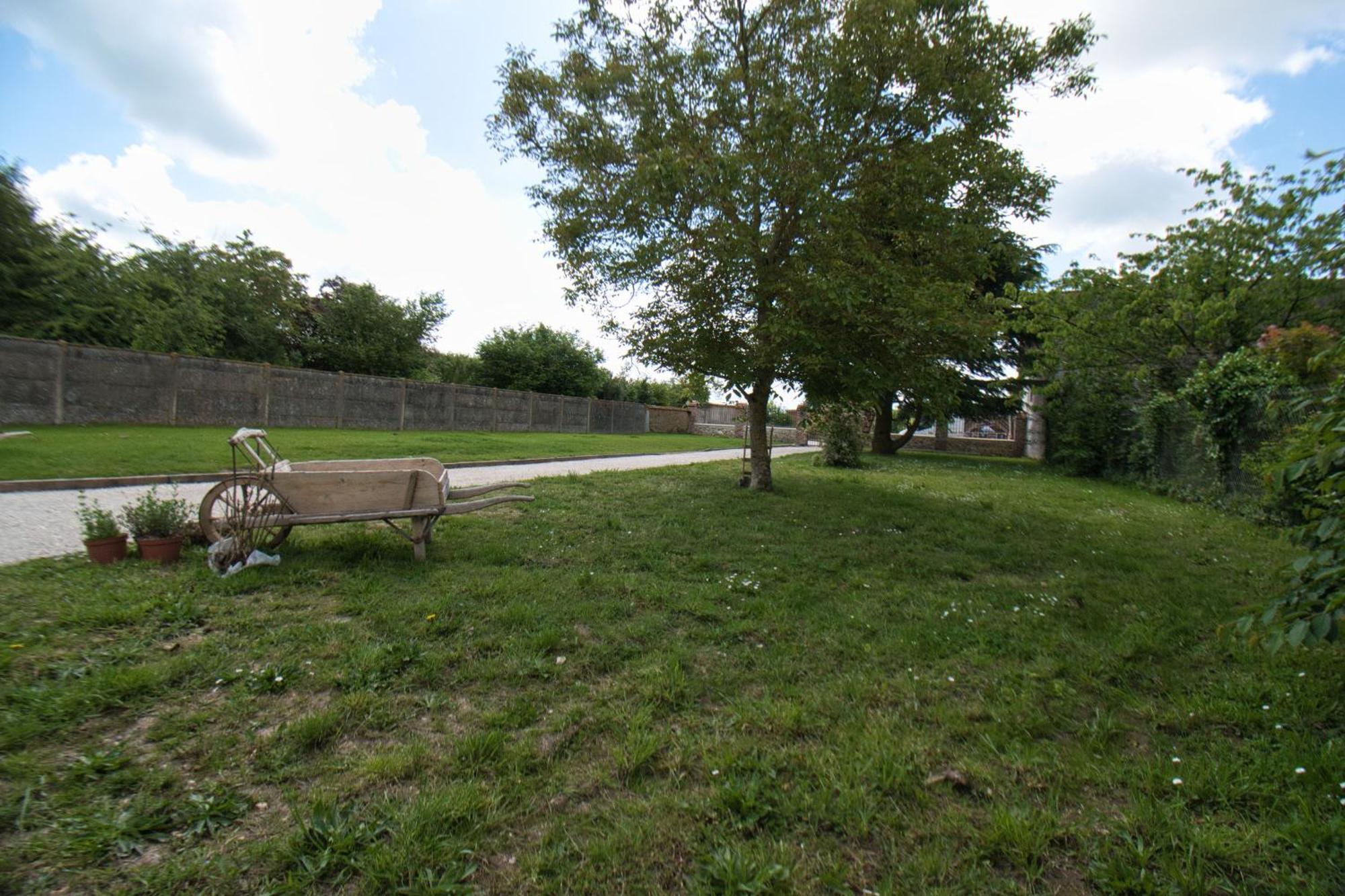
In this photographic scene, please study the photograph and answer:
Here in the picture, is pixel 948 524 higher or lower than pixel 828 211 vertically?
lower

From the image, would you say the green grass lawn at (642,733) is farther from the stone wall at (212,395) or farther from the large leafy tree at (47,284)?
the large leafy tree at (47,284)

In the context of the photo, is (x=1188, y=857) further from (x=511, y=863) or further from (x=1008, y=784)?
(x=511, y=863)

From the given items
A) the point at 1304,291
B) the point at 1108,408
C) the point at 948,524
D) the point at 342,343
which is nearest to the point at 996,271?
the point at 1108,408

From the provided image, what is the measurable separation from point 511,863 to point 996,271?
23017mm

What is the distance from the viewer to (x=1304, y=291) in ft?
39.1

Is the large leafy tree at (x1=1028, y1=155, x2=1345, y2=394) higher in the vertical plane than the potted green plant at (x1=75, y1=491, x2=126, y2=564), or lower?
higher

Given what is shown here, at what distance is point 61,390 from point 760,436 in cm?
1534

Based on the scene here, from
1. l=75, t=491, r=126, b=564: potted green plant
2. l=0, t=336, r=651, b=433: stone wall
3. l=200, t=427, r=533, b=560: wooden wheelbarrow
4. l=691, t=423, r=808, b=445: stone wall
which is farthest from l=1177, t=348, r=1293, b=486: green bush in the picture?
l=691, t=423, r=808, b=445: stone wall

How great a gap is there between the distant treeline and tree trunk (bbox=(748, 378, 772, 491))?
3.43ft

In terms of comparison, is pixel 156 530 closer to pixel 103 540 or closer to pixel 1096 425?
pixel 103 540

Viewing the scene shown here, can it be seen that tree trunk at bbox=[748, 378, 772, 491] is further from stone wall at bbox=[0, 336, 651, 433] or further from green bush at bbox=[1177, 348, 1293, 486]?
stone wall at bbox=[0, 336, 651, 433]

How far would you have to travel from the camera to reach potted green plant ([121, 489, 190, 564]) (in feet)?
14.1

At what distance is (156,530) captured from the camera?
14.3 ft

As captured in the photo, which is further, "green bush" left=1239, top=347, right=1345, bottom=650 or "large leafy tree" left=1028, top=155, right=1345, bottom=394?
"large leafy tree" left=1028, top=155, right=1345, bottom=394
